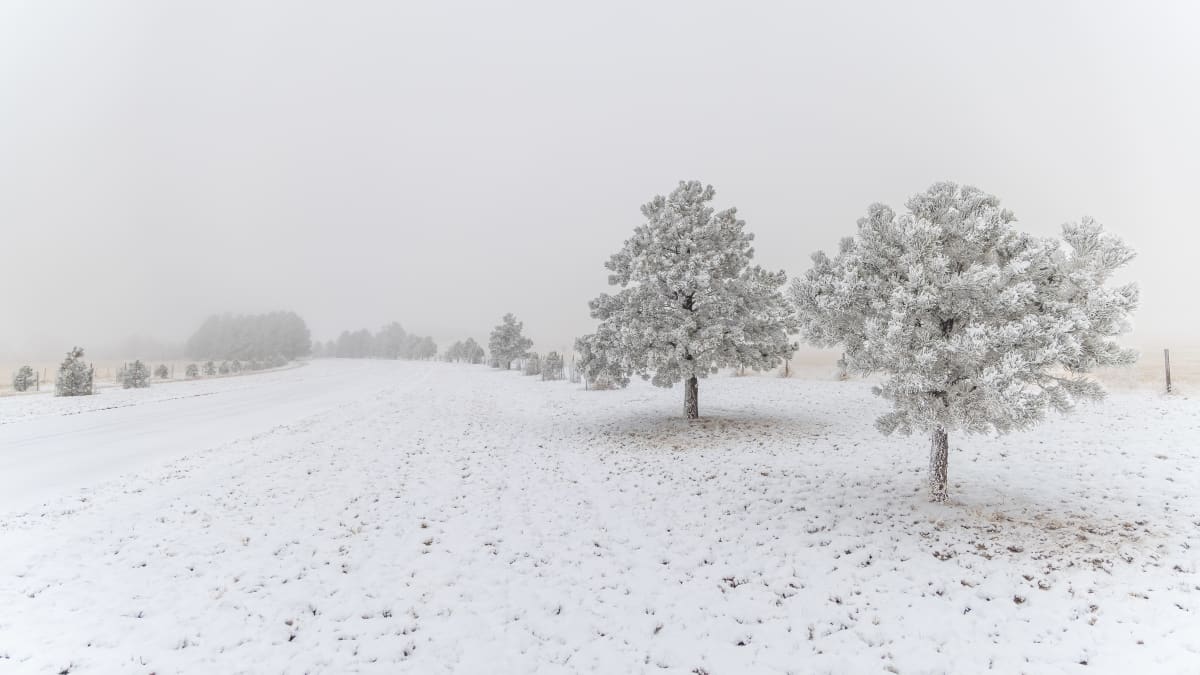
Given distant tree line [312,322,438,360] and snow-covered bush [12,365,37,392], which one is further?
distant tree line [312,322,438,360]

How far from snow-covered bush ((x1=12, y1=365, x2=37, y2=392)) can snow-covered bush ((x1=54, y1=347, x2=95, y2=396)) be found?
11421 millimetres

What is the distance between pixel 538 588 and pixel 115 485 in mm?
13083

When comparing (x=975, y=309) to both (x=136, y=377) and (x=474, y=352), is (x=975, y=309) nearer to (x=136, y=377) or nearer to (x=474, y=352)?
(x=136, y=377)

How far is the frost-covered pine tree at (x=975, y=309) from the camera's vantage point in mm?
8680

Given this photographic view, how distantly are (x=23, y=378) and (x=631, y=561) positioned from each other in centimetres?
5985

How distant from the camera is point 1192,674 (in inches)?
223

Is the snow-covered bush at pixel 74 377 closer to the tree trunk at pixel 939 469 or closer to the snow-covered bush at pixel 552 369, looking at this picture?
the snow-covered bush at pixel 552 369

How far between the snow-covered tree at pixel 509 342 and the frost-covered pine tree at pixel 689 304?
1936 inches

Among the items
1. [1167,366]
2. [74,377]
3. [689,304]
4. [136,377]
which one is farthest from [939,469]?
[136,377]

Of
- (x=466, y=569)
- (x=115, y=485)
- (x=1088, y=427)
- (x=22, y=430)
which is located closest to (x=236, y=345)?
(x=22, y=430)

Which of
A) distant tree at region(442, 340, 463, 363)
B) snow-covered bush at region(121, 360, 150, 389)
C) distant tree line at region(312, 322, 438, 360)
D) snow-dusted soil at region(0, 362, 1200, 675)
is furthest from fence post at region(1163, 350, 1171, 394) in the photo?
distant tree line at region(312, 322, 438, 360)

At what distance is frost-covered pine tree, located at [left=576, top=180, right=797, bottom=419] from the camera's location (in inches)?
735

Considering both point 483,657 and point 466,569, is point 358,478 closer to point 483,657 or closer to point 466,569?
point 466,569

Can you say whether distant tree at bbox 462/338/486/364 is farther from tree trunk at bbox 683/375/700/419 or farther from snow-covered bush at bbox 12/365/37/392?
tree trunk at bbox 683/375/700/419
